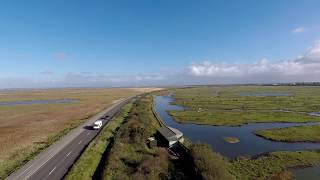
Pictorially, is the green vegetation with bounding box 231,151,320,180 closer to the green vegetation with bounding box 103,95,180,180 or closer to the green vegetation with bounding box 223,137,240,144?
the green vegetation with bounding box 103,95,180,180

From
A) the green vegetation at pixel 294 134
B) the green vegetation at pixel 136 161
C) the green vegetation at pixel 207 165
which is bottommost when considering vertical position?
the green vegetation at pixel 294 134

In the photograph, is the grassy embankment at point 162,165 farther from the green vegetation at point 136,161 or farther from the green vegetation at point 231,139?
the green vegetation at point 231,139

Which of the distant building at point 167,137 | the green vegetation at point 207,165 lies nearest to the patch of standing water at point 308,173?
the green vegetation at point 207,165

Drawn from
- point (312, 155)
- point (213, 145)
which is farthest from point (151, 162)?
point (312, 155)

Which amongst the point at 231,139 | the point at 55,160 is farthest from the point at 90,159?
the point at 231,139

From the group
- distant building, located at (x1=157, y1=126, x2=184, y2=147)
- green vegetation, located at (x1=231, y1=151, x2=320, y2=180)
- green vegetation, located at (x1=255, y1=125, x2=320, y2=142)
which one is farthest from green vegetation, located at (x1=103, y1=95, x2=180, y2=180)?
green vegetation, located at (x1=255, y1=125, x2=320, y2=142)

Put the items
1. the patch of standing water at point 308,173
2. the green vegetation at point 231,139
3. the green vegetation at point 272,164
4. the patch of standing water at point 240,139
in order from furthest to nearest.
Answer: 1. the green vegetation at point 231,139
2. the patch of standing water at point 240,139
3. the green vegetation at point 272,164
4. the patch of standing water at point 308,173
